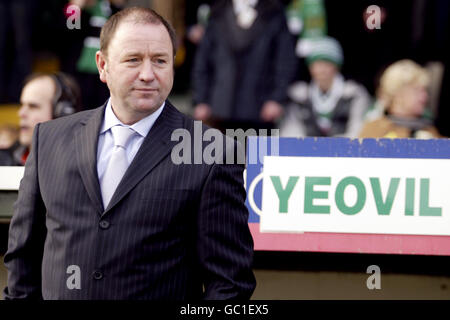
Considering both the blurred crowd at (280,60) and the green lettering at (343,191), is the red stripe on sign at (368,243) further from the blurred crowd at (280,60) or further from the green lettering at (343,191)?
the blurred crowd at (280,60)

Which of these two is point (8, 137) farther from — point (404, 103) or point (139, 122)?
point (404, 103)

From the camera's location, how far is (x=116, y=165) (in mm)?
2715

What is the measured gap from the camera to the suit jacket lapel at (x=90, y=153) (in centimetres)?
265

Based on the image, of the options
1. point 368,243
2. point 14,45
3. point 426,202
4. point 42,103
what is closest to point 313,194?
point 368,243

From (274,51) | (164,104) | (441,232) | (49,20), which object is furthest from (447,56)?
(164,104)

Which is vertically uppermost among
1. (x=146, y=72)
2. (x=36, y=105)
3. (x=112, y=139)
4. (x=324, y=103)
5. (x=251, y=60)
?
(x=251, y=60)

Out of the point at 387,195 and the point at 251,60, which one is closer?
the point at 387,195

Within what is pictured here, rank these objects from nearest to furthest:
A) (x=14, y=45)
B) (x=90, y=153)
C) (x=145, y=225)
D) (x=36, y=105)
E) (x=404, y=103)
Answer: (x=145, y=225)
(x=90, y=153)
(x=36, y=105)
(x=404, y=103)
(x=14, y=45)

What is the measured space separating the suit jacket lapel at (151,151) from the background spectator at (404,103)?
8.72ft

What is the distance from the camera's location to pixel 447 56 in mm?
7500

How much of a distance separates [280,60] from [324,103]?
72cm

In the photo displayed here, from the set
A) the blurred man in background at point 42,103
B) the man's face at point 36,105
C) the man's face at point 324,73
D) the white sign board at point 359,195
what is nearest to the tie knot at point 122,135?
the white sign board at point 359,195
